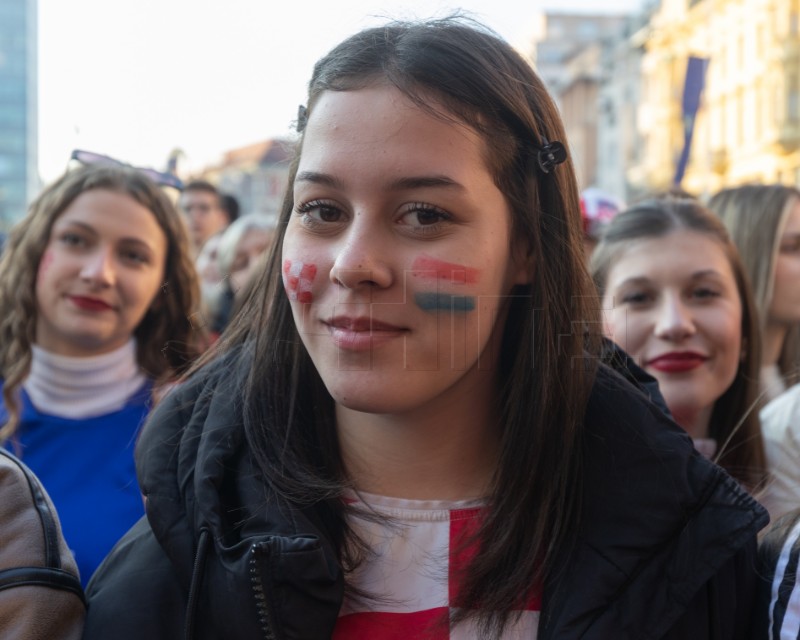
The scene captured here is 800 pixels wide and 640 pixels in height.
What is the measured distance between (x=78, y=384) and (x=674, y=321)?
1891mm

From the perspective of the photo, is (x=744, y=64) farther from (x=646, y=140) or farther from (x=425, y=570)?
(x=425, y=570)

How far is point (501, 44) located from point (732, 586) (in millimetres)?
1083

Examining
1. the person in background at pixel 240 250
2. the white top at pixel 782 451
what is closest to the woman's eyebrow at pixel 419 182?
the white top at pixel 782 451

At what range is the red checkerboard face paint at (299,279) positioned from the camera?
175 cm

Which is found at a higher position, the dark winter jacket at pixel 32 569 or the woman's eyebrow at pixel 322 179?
the woman's eyebrow at pixel 322 179

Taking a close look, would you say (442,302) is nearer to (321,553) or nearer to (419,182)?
(419,182)

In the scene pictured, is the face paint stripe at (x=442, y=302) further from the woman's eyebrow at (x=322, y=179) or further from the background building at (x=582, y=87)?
the background building at (x=582, y=87)

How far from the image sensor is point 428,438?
1.87m

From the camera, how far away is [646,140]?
5125 cm

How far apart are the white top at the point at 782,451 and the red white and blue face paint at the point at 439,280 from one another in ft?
3.18

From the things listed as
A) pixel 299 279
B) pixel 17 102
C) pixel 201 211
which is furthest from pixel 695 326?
pixel 17 102

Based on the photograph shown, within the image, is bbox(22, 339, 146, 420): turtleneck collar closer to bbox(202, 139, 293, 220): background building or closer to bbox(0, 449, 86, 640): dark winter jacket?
bbox(202, 139, 293, 220): background building

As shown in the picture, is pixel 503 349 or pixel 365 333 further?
pixel 503 349

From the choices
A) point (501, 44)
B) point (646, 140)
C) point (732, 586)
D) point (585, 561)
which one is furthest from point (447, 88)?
point (646, 140)
